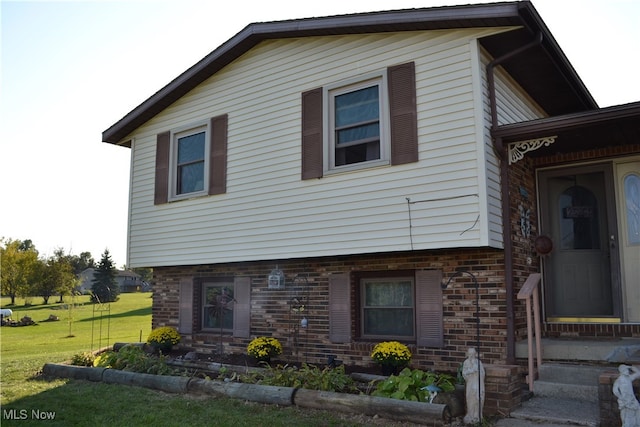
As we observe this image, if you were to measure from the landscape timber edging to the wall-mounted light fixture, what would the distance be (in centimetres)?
213

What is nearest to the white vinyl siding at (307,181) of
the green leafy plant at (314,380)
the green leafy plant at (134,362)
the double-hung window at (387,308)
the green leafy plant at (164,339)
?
the double-hung window at (387,308)

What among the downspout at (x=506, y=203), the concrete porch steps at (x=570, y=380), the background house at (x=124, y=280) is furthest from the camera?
the background house at (x=124, y=280)

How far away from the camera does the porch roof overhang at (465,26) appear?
7.00 metres

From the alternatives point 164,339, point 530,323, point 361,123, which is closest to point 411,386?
point 530,323

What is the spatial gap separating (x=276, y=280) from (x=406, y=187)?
2.88 metres

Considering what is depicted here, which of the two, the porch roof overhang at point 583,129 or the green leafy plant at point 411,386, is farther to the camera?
the porch roof overhang at point 583,129

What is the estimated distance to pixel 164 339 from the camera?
408 inches

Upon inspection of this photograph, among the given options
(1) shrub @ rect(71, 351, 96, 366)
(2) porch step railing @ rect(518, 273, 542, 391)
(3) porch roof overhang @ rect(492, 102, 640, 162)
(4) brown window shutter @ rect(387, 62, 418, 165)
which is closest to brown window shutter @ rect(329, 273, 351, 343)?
(4) brown window shutter @ rect(387, 62, 418, 165)

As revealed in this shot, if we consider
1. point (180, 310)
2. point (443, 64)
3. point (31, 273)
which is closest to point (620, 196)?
point (443, 64)

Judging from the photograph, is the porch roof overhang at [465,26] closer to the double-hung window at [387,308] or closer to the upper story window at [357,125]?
the upper story window at [357,125]

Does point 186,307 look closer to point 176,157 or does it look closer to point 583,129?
point 176,157

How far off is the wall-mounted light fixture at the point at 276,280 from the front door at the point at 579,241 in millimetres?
4094

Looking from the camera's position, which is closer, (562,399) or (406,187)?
(562,399)

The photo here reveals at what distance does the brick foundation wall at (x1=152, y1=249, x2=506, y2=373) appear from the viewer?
7.17 metres
